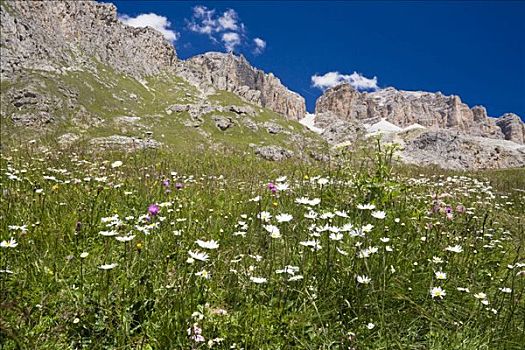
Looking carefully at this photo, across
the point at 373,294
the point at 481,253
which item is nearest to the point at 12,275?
the point at 373,294

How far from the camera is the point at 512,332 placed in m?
3.24

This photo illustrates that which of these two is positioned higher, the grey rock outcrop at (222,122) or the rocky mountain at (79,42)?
the rocky mountain at (79,42)

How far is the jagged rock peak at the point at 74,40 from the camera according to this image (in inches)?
3282

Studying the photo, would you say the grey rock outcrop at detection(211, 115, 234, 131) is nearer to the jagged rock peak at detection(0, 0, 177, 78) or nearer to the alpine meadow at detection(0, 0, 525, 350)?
the jagged rock peak at detection(0, 0, 177, 78)

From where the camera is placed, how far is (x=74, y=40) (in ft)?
361

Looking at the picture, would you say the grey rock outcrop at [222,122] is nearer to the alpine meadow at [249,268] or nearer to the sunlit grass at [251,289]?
the alpine meadow at [249,268]

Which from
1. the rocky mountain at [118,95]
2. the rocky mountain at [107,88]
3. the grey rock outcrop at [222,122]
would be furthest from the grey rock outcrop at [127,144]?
the grey rock outcrop at [222,122]

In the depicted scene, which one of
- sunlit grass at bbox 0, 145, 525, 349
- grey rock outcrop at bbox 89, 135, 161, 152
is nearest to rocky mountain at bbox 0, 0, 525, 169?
grey rock outcrop at bbox 89, 135, 161, 152

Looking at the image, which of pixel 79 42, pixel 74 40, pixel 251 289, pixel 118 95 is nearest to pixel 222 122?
pixel 118 95

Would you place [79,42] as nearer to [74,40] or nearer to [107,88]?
[74,40]

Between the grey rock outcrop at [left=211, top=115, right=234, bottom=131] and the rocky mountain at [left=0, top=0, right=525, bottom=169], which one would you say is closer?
the rocky mountain at [left=0, top=0, right=525, bottom=169]

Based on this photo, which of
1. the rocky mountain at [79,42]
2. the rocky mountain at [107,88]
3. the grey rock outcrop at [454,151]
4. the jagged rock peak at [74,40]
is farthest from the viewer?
the grey rock outcrop at [454,151]

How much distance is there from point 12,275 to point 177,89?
138m

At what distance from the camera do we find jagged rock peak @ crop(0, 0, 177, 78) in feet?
274
